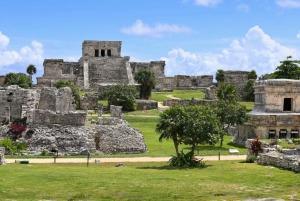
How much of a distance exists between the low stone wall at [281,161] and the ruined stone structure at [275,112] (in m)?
15.5

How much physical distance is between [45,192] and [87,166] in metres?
9.19

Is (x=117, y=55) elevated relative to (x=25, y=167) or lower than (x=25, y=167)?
elevated

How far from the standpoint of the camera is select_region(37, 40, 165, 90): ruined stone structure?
82.6 m

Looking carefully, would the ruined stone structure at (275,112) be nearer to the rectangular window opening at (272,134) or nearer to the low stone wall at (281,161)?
the rectangular window opening at (272,134)

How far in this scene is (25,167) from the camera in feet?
92.4

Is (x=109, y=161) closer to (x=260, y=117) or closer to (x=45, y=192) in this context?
(x=45, y=192)

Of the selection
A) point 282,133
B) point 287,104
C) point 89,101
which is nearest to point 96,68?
point 89,101

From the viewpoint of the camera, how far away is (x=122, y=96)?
63031mm

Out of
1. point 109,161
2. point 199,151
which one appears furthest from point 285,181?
point 199,151

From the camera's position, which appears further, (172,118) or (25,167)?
(172,118)

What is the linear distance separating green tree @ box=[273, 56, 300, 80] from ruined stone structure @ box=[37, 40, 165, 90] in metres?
21.4

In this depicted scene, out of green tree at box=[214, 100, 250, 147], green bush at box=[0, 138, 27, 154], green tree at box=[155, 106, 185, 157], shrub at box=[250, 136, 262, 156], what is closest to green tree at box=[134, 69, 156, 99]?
green tree at box=[214, 100, 250, 147]

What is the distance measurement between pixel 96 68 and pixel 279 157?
5998 centimetres

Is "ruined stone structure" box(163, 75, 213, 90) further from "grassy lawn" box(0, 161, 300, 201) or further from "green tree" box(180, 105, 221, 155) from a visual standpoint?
"grassy lawn" box(0, 161, 300, 201)
